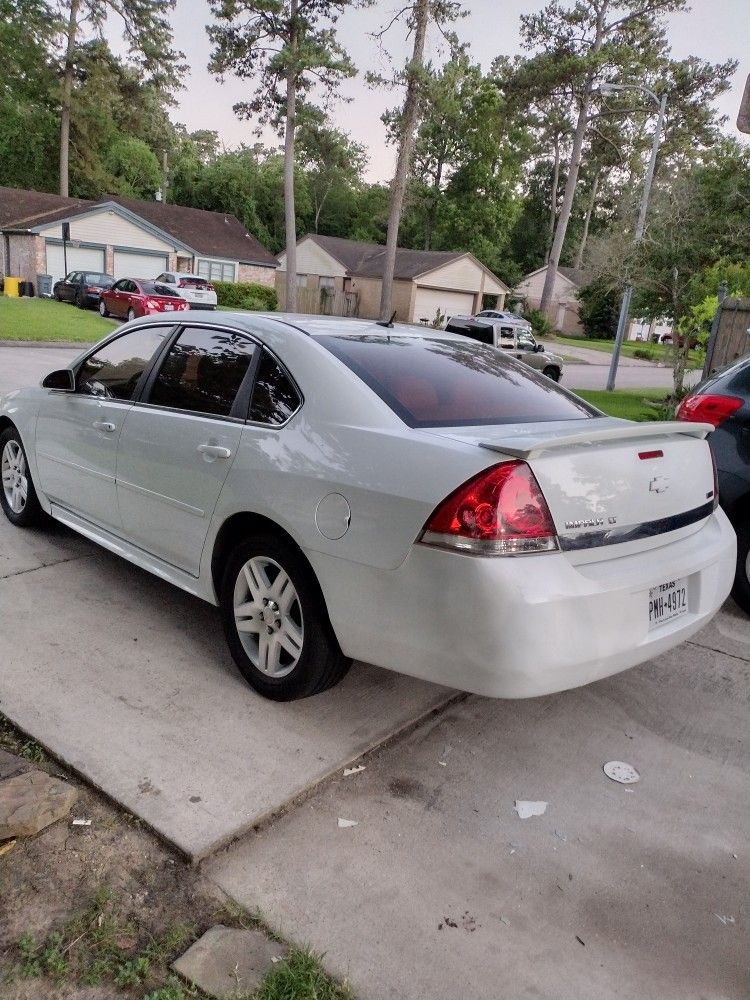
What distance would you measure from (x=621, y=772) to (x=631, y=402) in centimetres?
1548

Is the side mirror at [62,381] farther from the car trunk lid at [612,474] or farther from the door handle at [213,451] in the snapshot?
the car trunk lid at [612,474]

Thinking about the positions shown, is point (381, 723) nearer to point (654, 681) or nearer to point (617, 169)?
point (654, 681)

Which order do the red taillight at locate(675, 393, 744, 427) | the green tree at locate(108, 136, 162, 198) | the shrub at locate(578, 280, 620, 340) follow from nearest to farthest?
1. the red taillight at locate(675, 393, 744, 427)
2. the shrub at locate(578, 280, 620, 340)
3. the green tree at locate(108, 136, 162, 198)

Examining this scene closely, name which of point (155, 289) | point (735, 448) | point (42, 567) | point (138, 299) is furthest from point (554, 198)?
point (42, 567)

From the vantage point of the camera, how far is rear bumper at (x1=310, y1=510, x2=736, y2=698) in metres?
2.58

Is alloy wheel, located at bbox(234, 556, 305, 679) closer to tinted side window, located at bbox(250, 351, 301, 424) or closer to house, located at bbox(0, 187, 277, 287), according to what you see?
tinted side window, located at bbox(250, 351, 301, 424)

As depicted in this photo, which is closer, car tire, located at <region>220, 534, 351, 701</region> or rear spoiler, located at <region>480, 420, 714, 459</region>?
rear spoiler, located at <region>480, 420, 714, 459</region>

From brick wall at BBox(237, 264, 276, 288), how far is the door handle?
149ft

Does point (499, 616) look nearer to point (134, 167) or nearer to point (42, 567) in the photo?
point (42, 567)

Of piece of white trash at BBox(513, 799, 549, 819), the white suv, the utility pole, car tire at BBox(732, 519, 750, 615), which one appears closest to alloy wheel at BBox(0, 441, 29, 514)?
piece of white trash at BBox(513, 799, 549, 819)

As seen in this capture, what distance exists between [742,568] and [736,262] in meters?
12.0

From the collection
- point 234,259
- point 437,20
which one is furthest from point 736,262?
point 234,259

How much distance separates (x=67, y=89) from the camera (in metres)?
46.9

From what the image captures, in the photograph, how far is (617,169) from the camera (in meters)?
56.5
